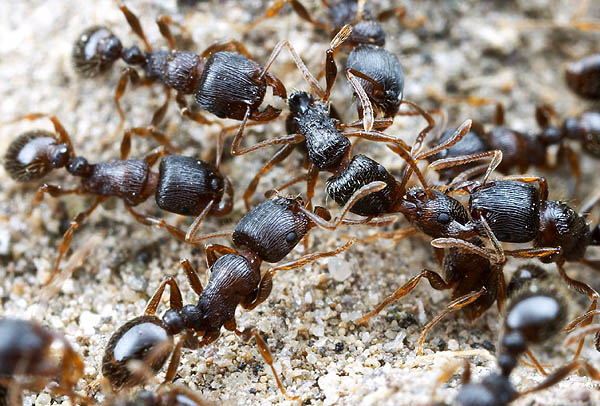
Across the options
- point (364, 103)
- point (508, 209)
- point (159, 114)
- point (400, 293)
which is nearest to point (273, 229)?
point (400, 293)

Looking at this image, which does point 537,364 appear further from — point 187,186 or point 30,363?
point 30,363

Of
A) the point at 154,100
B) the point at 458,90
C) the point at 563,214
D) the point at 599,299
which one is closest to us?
the point at 563,214

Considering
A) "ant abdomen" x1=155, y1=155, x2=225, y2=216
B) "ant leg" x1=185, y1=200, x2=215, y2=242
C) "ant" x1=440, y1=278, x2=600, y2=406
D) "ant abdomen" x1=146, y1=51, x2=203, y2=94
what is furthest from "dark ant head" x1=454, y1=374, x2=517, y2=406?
"ant abdomen" x1=146, y1=51, x2=203, y2=94

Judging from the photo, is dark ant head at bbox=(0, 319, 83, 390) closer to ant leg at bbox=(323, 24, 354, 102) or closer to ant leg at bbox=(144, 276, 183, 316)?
ant leg at bbox=(144, 276, 183, 316)

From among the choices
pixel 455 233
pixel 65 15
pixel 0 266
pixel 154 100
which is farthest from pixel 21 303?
pixel 455 233

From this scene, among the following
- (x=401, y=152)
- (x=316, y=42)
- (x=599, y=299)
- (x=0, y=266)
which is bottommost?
(x=599, y=299)

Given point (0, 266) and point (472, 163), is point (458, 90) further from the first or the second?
point (0, 266)

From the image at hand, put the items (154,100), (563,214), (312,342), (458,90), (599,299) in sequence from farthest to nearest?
1. (458,90)
2. (154,100)
3. (599,299)
4. (563,214)
5. (312,342)

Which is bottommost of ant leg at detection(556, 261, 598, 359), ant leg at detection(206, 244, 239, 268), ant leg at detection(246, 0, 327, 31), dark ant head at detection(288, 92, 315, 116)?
ant leg at detection(556, 261, 598, 359)
